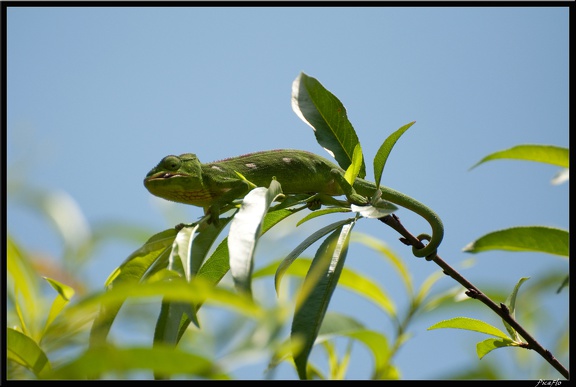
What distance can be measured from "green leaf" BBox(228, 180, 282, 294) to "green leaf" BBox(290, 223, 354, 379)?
0.13 m

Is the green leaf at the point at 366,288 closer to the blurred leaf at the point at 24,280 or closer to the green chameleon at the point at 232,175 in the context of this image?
the green chameleon at the point at 232,175

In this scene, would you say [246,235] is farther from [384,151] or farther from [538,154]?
[538,154]

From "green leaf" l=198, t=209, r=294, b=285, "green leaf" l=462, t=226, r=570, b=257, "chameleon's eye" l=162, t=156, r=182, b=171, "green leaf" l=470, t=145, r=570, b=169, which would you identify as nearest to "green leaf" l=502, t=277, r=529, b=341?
"green leaf" l=462, t=226, r=570, b=257

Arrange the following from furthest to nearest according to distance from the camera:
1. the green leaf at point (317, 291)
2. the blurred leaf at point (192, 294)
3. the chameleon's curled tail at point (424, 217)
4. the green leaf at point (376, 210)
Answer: the chameleon's curled tail at point (424, 217), the green leaf at point (376, 210), the green leaf at point (317, 291), the blurred leaf at point (192, 294)

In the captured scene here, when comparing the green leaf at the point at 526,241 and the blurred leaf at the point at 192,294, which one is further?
the green leaf at the point at 526,241

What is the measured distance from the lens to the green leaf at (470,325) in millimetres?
1591

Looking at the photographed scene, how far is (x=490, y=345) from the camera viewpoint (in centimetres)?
164

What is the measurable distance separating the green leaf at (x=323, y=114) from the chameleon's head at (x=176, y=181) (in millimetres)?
766

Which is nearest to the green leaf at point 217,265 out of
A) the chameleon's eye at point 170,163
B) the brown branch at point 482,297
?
the brown branch at point 482,297

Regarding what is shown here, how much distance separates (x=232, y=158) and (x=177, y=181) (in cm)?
25

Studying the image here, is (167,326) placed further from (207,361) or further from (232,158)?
(232,158)

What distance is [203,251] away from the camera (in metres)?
1.43

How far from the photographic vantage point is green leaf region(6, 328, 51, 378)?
143 cm

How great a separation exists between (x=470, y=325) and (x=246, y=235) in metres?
0.80
